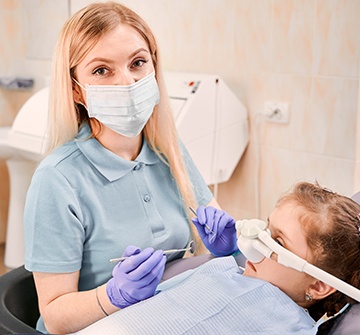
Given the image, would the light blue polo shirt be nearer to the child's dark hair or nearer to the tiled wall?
the child's dark hair

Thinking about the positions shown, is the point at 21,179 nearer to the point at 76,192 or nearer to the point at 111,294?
the point at 76,192

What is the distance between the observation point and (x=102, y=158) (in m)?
1.52

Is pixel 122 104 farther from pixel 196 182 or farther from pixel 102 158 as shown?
pixel 196 182

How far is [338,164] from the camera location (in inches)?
92.7

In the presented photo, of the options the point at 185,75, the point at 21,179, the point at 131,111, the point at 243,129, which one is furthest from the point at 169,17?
the point at 131,111

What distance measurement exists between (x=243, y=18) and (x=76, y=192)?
142cm

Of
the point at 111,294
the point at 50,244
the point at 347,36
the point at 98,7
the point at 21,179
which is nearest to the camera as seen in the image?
the point at 111,294

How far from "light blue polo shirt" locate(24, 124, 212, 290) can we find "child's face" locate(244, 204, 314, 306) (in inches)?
13.9

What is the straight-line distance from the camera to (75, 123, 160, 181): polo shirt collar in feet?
4.96

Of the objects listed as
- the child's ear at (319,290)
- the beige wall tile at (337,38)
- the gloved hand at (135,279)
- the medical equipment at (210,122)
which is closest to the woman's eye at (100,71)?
the gloved hand at (135,279)

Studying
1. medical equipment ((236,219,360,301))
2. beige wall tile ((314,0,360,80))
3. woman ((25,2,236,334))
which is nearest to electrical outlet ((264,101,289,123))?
beige wall tile ((314,0,360,80))

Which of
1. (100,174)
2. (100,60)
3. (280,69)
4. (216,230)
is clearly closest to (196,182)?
(216,230)

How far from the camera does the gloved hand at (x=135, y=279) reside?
124cm

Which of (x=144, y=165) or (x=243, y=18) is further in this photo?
(x=243, y=18)
